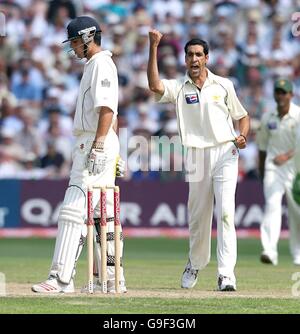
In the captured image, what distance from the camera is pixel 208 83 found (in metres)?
10.1

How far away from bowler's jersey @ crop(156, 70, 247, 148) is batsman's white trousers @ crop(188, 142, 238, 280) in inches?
4.1

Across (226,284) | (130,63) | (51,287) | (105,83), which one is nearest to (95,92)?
(105,83)

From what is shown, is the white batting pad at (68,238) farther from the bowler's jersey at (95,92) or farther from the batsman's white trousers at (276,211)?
the batsman's white trousers at (276,211)

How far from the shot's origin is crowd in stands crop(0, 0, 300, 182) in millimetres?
18812

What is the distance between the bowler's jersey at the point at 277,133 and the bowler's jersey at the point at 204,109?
4.23 m

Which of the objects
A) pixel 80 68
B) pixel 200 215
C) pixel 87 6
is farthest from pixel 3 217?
pixel 200 215

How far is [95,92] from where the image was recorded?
9.18 metres

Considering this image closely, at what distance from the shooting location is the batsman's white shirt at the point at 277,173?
14.3 meters

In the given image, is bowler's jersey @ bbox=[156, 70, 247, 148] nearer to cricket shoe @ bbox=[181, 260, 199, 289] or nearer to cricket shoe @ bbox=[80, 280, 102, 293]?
cricket shoe @ bbox=[181, 260, 199, 289]

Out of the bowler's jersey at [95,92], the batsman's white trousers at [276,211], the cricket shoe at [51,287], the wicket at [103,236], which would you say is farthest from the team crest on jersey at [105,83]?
the batsman's white trousers at [276,211]

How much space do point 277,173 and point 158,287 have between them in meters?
4.57

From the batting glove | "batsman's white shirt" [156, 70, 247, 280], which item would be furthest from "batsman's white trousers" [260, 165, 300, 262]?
the batting glove
